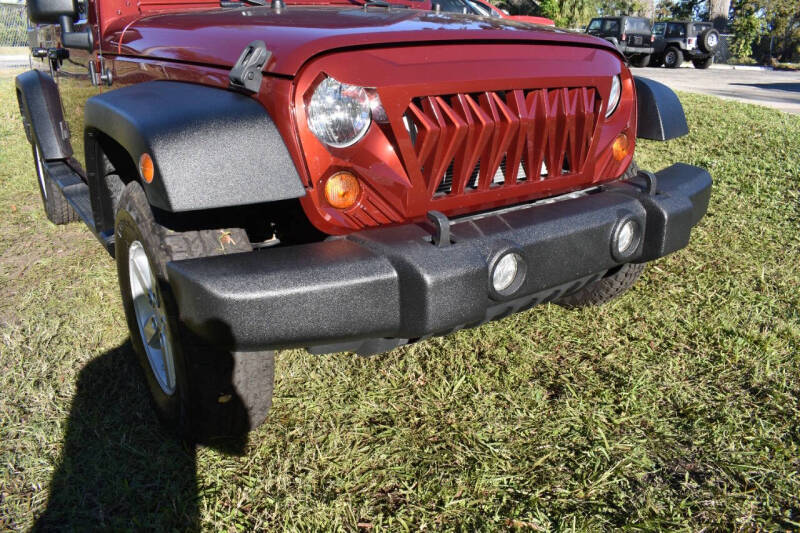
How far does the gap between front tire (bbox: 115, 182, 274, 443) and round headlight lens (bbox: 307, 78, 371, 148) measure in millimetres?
445

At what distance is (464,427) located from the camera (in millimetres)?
2395

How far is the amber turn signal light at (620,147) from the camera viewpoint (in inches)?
100

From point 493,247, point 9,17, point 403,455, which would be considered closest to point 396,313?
point 493,247

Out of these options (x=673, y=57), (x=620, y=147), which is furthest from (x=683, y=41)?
(x=620, y=147)

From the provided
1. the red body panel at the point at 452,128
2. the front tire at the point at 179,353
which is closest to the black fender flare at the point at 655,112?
the red body panel at the point at 452,128

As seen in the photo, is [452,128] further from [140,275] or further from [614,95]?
[140,275]

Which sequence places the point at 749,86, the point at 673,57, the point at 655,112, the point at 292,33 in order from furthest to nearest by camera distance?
the point at 673,57, the point at 749,86, the point at 655,112, the point at 292,33

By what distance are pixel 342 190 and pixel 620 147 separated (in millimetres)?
1307

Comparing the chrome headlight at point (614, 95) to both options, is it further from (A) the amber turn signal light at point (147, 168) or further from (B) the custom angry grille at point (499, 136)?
(A) the amber turn signal light at point (147, 168)

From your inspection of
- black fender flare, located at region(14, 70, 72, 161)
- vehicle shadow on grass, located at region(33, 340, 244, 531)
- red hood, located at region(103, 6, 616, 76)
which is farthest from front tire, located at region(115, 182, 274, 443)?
black fender flare, located at region(14, 70, 72, 161)

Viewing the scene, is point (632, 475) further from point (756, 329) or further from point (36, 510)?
Result: point (36, 510)

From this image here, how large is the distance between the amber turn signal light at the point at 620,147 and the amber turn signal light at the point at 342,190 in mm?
1205

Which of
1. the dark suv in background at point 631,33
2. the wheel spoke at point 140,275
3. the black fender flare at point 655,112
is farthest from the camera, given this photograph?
the dark suv in background at point 631,33

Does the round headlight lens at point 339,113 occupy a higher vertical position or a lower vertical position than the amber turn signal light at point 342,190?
higher
